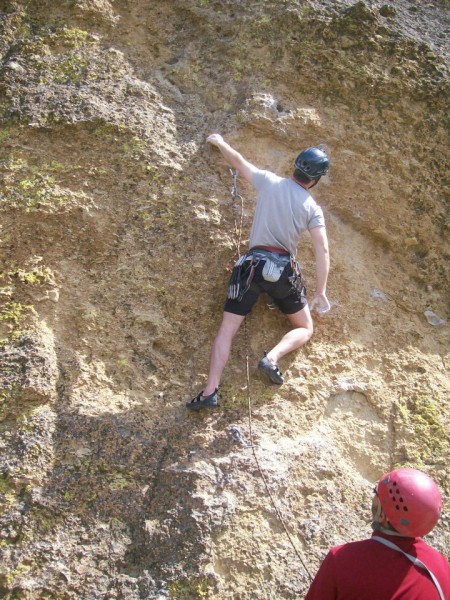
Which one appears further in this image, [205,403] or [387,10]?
[387,10]

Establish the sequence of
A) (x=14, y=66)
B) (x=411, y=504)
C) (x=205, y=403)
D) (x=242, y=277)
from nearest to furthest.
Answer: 1. (x=411, y=504)
2. (x=205, y=403)
3. (x=242, y=277)
4. (x=14, y=66)

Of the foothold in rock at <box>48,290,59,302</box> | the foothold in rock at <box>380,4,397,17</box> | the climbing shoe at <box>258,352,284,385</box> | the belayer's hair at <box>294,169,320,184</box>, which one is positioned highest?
the foothold in rock at <box>380,4,397,17</box>

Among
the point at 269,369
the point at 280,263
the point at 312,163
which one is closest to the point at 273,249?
the point at 280,263

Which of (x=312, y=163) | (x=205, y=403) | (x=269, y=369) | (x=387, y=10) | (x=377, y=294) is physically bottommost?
(x=205, y=403)

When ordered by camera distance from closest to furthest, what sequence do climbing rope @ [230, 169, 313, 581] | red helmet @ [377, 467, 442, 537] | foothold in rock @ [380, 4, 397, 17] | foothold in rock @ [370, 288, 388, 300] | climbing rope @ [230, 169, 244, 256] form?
red helmet @ [377, 467, 442, 537] < climbing rope @ [230, 169, 313, 581] < climbing rope @ [230, 169, 244, 256] < foothold in rock @ [370, 288, 388, 300] < foothold in rock @ [380, 4, 397, 17]

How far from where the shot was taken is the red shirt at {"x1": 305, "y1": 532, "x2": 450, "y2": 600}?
2.54m

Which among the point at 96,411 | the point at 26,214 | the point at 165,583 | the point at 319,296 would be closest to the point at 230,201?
the point at 319,296

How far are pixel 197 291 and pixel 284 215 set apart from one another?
2.74 ft

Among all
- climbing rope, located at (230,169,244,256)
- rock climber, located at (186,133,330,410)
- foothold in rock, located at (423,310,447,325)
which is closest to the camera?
rock climber, located at (186,133,330,410)

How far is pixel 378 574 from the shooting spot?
8.41 feet

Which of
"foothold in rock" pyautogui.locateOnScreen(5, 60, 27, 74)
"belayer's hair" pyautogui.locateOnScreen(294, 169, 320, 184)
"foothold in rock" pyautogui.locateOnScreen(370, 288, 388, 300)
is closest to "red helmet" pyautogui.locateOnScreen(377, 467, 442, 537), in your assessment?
"belayer's hair" pyautogui.locateOnScreen(294, 169, 320, 184)

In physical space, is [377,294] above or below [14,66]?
below

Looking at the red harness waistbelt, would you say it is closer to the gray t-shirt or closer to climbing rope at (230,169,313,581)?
the gray t-shirt

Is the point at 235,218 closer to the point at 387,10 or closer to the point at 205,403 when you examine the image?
the point at 205,403
